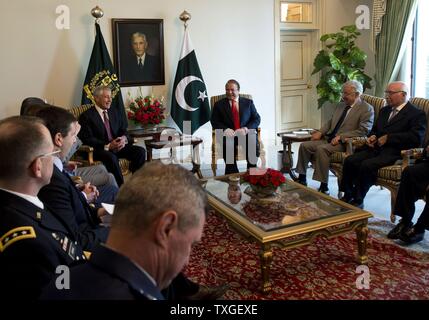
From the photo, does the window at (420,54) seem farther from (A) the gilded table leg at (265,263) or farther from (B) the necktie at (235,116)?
(A) the gilded table leg at (265,263)

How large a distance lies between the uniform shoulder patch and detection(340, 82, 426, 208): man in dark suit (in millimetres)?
3142

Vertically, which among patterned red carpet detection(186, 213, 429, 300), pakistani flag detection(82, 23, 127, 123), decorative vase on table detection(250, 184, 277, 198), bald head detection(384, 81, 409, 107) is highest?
pakistani flag detection(82, 23, 127, 123)

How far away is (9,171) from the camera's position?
1.44 m

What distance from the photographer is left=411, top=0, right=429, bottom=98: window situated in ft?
18.7

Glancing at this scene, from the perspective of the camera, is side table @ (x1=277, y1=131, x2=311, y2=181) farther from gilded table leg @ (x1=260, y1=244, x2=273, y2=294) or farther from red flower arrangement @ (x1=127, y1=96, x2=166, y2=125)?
gilded table leg @ (x1=260, y1=244, x2=273, y2=294)

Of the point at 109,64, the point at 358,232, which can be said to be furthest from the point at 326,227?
the point at 109,64

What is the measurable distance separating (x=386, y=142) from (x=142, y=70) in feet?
10.7

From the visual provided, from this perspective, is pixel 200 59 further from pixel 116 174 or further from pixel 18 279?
pixel 18 279

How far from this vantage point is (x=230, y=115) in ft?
16.4

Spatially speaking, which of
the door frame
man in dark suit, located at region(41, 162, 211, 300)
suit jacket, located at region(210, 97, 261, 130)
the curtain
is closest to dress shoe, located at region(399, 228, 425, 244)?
suit jacket, located at region(210, 97, 261, 130)

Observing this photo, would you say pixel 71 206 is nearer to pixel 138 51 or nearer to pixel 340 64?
pixel 138 51

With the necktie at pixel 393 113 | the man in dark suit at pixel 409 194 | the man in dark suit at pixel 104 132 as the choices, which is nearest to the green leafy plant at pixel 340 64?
the necktie at pixel 393 113

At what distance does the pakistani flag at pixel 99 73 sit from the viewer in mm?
4973

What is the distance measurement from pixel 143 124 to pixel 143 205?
4396 mm
